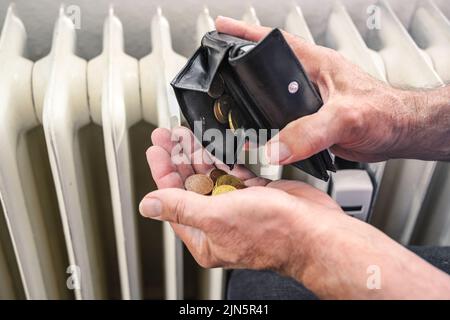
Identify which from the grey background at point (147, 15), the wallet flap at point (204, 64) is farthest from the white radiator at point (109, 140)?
the wallet flap at point (204, 64)

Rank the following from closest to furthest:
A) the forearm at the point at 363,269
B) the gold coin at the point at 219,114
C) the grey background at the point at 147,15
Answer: the forearm at the point at 363,269 < the gold coin at the point at 219,114 < the grey background at the point at 147,15

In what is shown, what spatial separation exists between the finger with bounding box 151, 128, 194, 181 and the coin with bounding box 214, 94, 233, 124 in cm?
8

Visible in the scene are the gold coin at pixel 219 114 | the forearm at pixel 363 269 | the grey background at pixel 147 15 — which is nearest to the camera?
the forearm at pixel 363 269

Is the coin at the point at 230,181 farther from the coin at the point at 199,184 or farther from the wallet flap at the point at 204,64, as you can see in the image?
the wallet flap at the point at 204,64

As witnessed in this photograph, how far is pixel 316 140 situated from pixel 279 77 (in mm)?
76

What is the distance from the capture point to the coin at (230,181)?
1.99 feet

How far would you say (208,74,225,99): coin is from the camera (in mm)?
523

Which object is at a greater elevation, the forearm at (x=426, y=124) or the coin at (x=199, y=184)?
the forearm at (x=426, y=124)

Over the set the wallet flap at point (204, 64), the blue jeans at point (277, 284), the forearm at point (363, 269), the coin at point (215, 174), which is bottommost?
the blue jeans at point (277, 284)

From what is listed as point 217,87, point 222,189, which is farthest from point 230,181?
point 217,87

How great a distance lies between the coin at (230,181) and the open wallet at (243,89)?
3cm

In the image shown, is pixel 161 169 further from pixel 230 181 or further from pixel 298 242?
pixel 298 242

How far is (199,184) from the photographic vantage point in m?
0.61

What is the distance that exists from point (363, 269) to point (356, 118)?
175 millimetres
